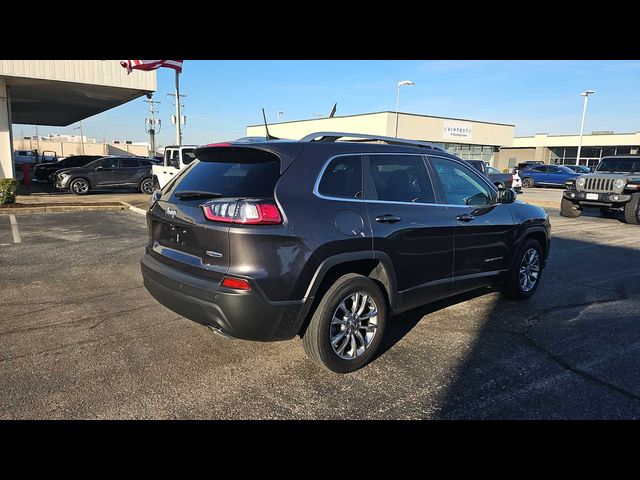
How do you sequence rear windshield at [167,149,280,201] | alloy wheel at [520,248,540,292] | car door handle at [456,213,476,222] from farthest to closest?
alloy wheel at [520,248,540,292]
car door handle at [456,213,476,222]
rear windshield at [167,149,280,201]

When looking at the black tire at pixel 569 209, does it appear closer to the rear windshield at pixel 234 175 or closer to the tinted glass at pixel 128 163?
the rear windshield at pixel 234 175

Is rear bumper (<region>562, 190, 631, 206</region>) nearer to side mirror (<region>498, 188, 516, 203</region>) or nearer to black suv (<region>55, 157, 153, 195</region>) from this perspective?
side mirror (<region>498, 188, 516, 203</region>)

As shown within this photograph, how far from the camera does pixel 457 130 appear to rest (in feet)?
150

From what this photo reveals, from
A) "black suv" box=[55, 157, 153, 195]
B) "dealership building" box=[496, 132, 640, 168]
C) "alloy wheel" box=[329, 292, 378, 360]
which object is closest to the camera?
"alloy wheel" box=[329, 292, 378, 360]

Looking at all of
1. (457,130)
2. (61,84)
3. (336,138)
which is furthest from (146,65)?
(457,130)

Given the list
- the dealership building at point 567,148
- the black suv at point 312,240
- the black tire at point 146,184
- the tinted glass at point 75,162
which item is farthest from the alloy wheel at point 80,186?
the dealership building at point 567,148

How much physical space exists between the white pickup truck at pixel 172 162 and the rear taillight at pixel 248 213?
13028mm

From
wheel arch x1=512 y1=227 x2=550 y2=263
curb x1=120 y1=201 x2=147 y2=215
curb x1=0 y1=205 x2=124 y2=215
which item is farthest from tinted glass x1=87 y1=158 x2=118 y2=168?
wheel arch x1=512 y1=227 x2=550 y2=263

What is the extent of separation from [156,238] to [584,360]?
379cm

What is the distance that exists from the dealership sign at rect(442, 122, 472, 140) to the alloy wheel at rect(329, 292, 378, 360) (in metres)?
44.2

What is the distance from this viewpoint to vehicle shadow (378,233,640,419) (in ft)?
10.2
